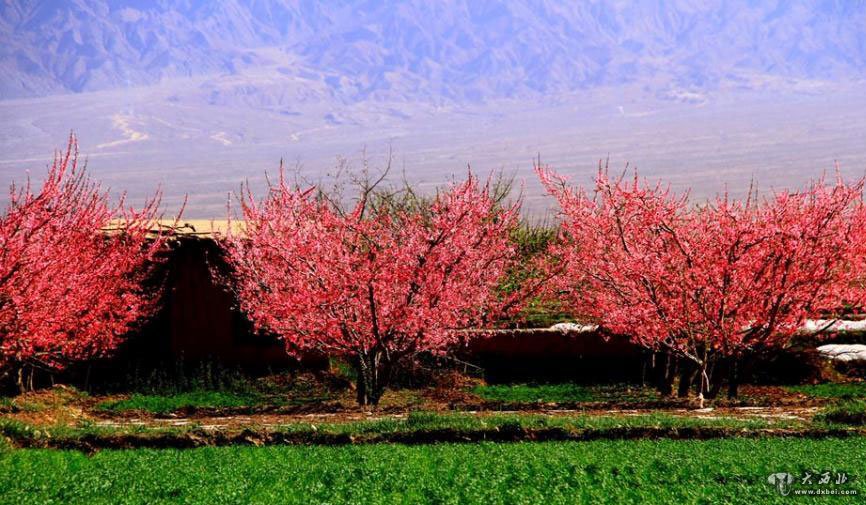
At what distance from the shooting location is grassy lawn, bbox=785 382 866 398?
88.0ft

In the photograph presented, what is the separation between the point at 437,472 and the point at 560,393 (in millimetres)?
12753

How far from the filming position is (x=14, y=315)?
23.4 metres

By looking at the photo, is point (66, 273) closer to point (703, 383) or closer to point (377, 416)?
point (377, 416)

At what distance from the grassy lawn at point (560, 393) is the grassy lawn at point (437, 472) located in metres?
8.26

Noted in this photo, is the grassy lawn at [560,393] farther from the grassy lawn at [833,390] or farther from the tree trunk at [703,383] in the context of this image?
the grassy lawn at [833,390]

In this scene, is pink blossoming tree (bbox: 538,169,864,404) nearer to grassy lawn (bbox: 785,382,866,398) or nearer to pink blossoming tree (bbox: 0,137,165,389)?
grassy lawn (bbox: 785,382,866,398)

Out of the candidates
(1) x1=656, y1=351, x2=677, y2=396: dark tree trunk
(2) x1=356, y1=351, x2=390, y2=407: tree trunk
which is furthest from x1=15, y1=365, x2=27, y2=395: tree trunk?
(1) x1=656, y1=351, x2=677, y2=396: dark tree trunk

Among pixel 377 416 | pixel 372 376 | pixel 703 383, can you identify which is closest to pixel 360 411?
pixel 372 376

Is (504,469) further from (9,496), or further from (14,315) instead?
(14,315)

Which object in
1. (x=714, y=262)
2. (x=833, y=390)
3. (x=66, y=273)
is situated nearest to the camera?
(x=714, y=262)

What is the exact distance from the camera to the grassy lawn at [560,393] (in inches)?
1056

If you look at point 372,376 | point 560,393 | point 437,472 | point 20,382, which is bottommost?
point 437,472

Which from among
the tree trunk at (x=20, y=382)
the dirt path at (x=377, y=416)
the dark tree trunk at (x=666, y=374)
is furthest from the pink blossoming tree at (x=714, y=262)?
the tree trunk at (x=20, y=382)

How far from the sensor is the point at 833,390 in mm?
27891
